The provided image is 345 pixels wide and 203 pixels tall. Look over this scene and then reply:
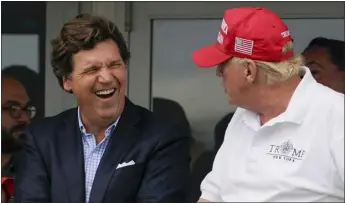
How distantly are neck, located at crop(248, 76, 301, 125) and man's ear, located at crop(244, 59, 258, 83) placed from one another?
0.04 meters

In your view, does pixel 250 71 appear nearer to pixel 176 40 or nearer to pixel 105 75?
pixel 105 75

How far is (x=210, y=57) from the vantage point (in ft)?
8.16

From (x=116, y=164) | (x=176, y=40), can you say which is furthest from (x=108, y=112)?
(x=176, y=40)

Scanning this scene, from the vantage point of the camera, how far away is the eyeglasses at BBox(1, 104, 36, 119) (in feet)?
13.0

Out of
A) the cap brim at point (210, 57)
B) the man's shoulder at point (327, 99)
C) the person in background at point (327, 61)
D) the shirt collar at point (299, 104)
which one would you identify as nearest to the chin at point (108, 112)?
the cap brim at point (210, 57)

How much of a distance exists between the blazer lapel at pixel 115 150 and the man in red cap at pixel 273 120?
0.42 metres

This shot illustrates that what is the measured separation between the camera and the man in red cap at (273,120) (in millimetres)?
2287

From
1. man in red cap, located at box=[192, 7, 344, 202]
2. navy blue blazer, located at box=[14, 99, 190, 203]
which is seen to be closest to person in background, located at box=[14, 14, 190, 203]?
navy blue blazer, located at box=[14, 99, 190, 203]

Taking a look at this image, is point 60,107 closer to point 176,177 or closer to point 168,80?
point 168,80

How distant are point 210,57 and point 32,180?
835mm

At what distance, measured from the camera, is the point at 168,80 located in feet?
13.0

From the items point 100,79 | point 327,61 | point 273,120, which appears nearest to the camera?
point 273,120

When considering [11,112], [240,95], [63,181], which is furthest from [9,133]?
[240,95]

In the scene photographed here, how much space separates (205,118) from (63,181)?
1.23 metres
